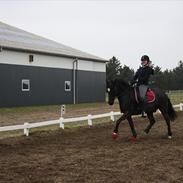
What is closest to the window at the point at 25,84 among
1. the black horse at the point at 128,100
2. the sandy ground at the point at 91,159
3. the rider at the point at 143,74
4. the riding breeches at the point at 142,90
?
the sandy ground at the point at 91,159

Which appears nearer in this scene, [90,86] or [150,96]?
[150,96]

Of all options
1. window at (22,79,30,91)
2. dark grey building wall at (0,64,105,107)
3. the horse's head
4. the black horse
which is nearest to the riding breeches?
the black horse

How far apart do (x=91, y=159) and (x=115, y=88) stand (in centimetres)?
393

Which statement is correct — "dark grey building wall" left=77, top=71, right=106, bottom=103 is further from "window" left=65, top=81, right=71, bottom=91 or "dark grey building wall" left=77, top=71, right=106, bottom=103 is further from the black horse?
the black horse

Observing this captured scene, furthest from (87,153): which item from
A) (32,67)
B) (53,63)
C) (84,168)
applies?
(53,63)

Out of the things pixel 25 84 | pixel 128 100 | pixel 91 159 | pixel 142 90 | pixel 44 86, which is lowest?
pixel 91 159

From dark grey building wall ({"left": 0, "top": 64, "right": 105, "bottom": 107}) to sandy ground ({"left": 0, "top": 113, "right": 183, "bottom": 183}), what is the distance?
1583 cm

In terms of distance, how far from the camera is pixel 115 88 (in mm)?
11898

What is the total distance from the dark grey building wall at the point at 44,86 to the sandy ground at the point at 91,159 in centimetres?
1583

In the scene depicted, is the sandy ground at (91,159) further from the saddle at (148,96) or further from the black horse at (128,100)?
the saddle at (148,96)

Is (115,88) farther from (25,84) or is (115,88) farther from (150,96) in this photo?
(25,84)

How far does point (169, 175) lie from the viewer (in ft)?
22.7

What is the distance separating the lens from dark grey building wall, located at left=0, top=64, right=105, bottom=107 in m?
28.0

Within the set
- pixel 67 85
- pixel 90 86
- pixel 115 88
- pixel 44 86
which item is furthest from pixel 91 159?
pixel 90 86
